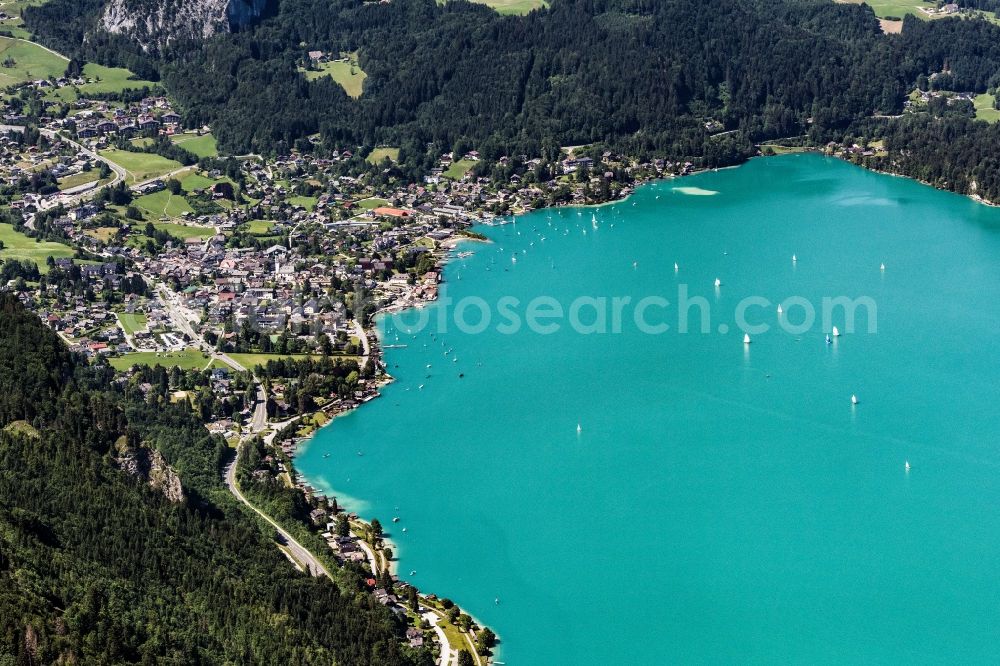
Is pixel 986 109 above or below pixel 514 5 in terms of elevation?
below

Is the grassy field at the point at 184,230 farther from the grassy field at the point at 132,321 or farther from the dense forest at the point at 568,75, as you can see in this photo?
the dense forest at the point at 568,75

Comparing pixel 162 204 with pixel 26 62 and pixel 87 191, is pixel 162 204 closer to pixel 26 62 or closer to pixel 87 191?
pixel 87 191

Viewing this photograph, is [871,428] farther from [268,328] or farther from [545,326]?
[268,328]

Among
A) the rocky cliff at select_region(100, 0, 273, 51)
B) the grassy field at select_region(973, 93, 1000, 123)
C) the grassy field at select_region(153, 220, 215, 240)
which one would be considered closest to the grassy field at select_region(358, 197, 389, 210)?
the grassy field at select_region(153, 220, 215, 240)

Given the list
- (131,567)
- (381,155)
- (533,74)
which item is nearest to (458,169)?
(381,155)

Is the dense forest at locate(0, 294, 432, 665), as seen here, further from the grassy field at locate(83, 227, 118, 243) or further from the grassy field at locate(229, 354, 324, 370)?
the grassy field at locate(83, 227, 118, 243)

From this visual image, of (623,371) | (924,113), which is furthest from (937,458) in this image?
(924,113)
